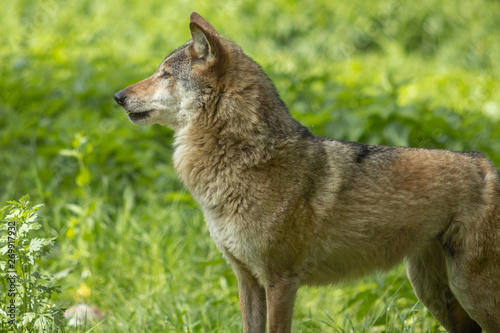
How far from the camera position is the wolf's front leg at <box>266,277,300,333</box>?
356 cm

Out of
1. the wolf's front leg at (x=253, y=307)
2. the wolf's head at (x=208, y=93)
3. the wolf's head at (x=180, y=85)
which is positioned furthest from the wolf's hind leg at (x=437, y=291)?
the wolf's head at (x=180, y=85)

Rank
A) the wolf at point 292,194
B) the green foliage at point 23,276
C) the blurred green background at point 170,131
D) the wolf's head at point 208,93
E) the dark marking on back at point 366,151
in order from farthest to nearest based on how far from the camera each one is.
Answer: the blurred green background at point 170,131 < the dark marking on back at point 366,151 < the wolf's head at point 208,93 < the wolf at point 292,194 < the green foliage at point 23,276

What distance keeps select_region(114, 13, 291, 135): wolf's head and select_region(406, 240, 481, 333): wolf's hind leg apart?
127 centimetres

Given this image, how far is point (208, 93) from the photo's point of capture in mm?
3740

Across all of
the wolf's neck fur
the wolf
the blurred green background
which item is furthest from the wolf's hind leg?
the wolf's neck fur

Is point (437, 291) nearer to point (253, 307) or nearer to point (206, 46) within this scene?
point (253, 307)

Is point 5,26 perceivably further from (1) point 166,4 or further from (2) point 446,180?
(2) point 446,180

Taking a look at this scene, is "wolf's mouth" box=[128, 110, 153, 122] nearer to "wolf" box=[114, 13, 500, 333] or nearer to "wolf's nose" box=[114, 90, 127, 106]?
"wolf" box=[114, 13, 500, 333]

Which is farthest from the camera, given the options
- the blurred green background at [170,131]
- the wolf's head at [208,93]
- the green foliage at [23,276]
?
the blurred green background at [170,131]

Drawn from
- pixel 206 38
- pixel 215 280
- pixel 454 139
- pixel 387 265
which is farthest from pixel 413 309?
pixel 454 139

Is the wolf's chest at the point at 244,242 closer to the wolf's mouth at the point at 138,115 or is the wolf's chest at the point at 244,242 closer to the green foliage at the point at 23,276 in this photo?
the wolf's mouth at the point at 138,115

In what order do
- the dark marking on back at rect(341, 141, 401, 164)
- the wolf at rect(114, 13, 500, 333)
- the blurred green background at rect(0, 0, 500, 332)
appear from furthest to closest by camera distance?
the blurred green background at rect(0, 0, 500, 332)
the dark marking on back at rect(341, 141, 401, 164)
the wolf at rect(114, 13, 500, 333)

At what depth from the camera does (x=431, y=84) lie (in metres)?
9.62

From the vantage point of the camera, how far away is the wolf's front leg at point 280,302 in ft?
11.7
